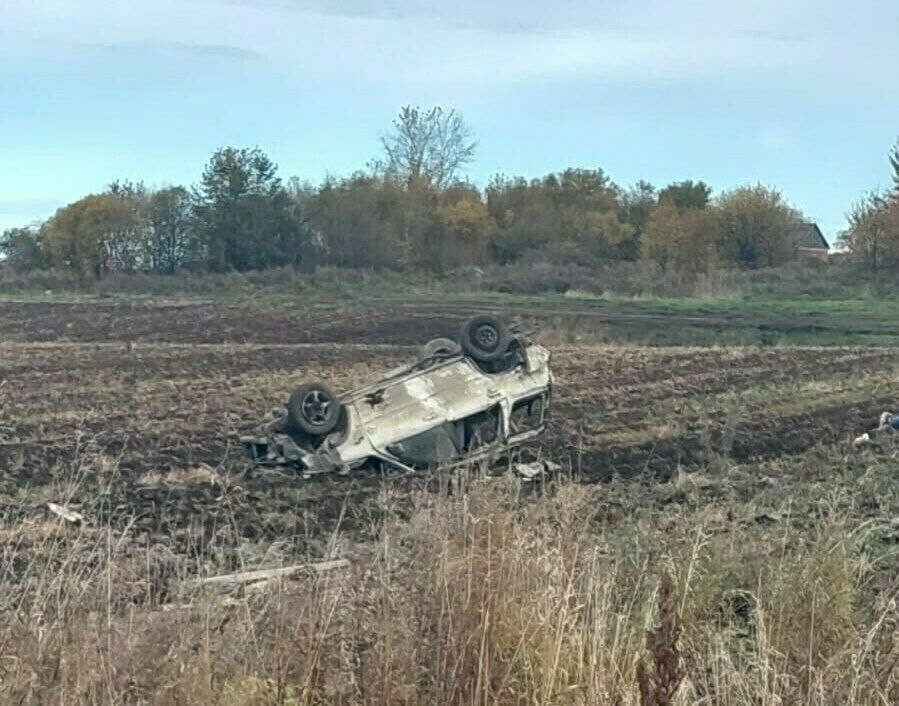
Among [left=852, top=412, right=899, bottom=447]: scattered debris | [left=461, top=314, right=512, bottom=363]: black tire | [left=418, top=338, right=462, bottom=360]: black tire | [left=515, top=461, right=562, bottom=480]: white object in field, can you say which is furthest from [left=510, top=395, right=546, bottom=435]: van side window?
[left=852, top=412, right=899, bottom=447]: scattered debris

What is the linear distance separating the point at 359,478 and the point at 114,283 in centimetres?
4423

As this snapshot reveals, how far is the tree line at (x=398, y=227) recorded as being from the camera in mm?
59062

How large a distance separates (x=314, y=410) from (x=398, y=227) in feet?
172

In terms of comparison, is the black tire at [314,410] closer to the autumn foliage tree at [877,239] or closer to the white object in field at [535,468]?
the white object in field at [535,468]

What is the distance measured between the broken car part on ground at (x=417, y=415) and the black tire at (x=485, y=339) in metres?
0.01

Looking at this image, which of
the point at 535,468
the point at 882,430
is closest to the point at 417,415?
the point at 535,468

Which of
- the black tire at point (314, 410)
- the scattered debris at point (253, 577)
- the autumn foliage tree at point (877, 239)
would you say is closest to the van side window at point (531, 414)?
the black tire at point (314, 410)

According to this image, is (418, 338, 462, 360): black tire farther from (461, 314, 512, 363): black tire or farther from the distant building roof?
the distant building roof

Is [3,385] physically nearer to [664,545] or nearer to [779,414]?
[779,414]

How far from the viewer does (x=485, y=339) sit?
46.3ft

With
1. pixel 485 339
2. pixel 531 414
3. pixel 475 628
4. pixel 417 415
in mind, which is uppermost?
pixel 485 339

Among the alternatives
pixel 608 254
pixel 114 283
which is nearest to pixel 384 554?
pixel 114 283

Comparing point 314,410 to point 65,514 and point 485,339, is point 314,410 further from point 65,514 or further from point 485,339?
point 65,514

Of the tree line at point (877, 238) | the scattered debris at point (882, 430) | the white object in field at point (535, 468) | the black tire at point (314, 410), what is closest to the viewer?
the white object in field at point (535, 468)
